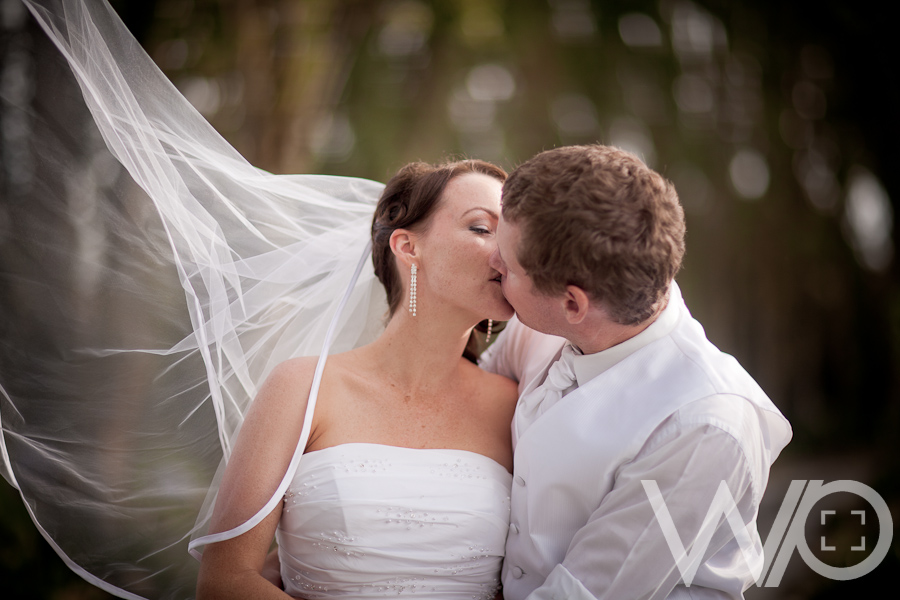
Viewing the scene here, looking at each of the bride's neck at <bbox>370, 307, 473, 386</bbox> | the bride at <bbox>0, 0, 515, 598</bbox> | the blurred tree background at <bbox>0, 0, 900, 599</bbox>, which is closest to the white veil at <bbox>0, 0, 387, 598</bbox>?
the bride at <bbox>0, 0, 515, 598</bbox>

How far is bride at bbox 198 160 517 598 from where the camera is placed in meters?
2.06

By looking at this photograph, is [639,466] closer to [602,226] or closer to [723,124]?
[602,226]

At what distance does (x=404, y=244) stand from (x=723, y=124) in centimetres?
800

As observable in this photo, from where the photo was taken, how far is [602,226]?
A: 1806 millimetres

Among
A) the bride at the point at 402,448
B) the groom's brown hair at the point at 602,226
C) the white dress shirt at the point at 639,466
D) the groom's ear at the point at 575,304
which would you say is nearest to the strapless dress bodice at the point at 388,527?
the bride at the point at 402,448

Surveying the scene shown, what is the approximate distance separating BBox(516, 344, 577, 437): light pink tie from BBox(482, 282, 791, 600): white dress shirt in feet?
0.18

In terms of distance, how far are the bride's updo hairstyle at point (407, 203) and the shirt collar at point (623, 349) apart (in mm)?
810

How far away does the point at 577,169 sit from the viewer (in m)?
1.86

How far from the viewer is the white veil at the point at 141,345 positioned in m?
2.00

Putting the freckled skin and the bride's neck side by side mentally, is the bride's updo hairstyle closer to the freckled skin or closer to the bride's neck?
the freckled skin

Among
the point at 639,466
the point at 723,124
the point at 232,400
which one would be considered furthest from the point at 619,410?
the point at 723,124

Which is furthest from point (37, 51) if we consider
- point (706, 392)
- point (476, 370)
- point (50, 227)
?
point (706, 392)

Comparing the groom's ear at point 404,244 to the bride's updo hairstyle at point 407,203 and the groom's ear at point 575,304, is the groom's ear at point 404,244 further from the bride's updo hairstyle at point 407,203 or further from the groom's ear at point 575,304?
the groom's ear at point 575,304

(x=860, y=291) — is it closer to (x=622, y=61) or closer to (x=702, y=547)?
(x=622, y=61)
